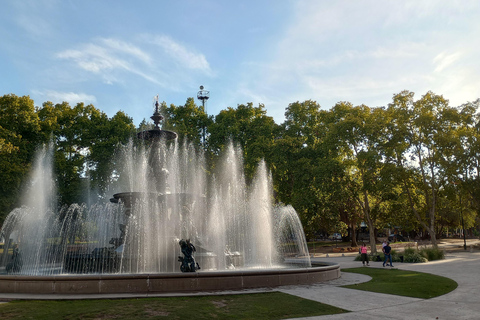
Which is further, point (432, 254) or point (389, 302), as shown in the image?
point (432, 254)

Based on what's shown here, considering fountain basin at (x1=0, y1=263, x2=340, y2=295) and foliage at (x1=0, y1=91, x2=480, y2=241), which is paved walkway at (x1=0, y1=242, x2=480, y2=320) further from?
foliage at (x1=0, y1=91, x2=480, y2=241)

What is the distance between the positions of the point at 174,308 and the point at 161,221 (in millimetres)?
8005

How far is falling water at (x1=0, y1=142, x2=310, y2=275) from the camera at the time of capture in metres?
15.4

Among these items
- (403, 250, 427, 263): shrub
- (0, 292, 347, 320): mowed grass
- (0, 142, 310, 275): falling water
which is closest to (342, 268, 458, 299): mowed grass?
(0, 292, 347, 320): mowed grass

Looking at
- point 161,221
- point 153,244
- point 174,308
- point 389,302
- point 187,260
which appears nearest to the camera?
point 174,308

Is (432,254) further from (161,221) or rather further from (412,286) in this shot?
(161,221)

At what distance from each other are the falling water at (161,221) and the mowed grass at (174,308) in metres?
5.50

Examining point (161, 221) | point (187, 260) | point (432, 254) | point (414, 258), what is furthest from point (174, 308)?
point (432, 254)

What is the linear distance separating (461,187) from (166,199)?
31586 millimetres

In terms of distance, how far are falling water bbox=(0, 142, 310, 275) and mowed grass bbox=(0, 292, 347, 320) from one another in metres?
5.50

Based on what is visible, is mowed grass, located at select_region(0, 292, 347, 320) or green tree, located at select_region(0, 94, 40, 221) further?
green tree, located at select_region(0, 94, 40, 221)

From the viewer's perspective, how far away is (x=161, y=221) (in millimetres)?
16312

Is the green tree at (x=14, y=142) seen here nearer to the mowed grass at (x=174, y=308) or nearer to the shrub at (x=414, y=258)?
the mowed grass at (x=174, y=308)

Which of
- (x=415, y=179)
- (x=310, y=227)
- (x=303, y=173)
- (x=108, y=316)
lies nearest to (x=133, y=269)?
(x=108, y=316)
